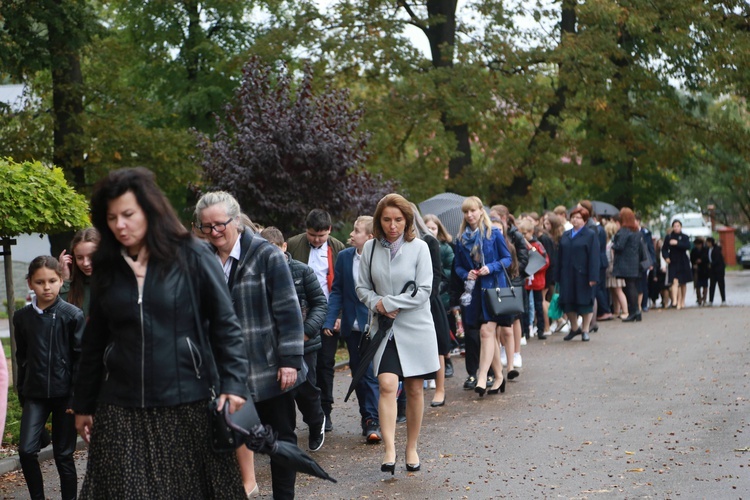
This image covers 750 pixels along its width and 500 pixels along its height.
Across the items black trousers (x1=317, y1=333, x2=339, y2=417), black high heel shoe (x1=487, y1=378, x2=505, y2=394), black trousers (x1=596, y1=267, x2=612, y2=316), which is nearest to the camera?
black trousers (x1=317, y1=333, x2=339, y2=417)

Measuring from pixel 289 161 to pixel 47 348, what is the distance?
947cm

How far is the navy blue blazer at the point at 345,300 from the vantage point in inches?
389

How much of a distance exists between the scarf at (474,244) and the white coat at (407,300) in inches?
127

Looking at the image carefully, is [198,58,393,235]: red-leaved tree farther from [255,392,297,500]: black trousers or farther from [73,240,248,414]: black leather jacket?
[73,240,248,414]: black leather jacket

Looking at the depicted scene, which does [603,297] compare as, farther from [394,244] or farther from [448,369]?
[394,244]

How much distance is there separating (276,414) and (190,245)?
2.00 m

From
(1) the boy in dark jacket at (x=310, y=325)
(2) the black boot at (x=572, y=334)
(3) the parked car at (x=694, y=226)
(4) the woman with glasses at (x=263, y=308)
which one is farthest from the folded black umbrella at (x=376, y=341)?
(3) the parked car at (x=694, y=226)

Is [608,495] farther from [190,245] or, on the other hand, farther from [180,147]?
[180,147]

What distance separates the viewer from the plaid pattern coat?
20.9ft

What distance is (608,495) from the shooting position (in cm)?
720

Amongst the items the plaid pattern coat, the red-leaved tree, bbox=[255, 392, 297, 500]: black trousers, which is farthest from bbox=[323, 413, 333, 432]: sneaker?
the red-leaved tree

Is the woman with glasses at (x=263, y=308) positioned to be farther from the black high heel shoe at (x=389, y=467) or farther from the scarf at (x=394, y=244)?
the scarf at (x=394, y=244)

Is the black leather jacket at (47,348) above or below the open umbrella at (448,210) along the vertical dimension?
below

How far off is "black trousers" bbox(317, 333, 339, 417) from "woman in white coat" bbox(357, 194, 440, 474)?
6.58 ft
